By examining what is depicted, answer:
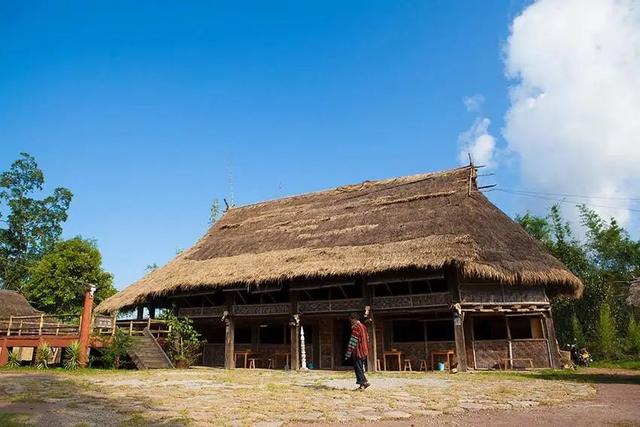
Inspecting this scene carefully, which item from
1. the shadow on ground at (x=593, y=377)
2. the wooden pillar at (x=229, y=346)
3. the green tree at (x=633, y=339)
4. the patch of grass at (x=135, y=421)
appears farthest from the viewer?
the green tree at (x=633, y=339)

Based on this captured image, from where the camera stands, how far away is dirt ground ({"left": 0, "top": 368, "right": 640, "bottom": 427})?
587cm

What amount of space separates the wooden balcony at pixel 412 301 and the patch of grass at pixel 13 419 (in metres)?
12.4

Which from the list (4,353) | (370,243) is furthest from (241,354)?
(4,353)

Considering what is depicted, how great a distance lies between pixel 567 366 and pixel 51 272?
97.7 feet

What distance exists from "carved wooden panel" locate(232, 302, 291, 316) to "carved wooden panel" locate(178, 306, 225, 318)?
83cm

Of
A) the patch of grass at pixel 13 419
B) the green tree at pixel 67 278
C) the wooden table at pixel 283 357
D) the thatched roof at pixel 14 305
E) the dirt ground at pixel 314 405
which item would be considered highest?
the green tree at pixel 67 278

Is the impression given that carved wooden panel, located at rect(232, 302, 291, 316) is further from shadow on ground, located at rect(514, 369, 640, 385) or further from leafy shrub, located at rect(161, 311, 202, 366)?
shadow on ground, located at rect(514, 369, 640, 385)

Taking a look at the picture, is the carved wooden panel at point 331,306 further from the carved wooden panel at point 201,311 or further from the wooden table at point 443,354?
the carved wooden panel at point 201,311

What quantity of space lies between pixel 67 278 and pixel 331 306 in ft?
69.6

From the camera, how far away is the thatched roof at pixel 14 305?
94.7 ft

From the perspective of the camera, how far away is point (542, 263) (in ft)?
53.7

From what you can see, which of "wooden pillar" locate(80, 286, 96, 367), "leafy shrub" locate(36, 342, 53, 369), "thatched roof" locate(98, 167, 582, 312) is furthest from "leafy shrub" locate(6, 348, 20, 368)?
"thatched roof" locate(98, 167, 582, 312)

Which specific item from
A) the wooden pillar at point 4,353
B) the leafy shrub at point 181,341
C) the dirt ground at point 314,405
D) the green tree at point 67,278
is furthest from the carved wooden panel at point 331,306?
the green tree at point 67,278

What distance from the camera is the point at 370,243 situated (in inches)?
704
